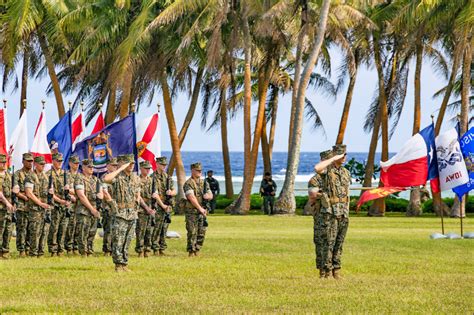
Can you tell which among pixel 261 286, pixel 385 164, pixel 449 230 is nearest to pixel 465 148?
pixel 385 164

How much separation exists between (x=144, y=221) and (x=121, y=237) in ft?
10.4

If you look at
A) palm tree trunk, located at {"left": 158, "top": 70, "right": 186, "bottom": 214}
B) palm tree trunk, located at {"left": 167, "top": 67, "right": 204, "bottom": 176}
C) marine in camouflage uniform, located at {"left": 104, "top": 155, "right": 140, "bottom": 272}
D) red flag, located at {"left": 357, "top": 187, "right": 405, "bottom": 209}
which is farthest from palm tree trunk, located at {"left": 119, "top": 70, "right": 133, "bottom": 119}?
marine in camouflage uniform, located at {"left": 104, "top": 155, "right": 140, "bottom": 272}

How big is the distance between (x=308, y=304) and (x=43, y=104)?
14.1 m

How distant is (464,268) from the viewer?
17734 millimetres

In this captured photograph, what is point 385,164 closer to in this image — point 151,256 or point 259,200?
point 151,256

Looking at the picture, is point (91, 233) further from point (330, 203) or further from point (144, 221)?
point (330, 203)

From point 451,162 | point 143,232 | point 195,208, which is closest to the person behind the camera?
point 195,208

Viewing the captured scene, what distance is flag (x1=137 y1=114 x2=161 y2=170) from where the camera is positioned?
2533 cm

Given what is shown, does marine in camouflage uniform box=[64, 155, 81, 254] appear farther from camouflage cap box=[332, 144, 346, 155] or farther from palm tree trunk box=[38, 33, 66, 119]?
palm tree trunk box=[38, 33, 66, 119]

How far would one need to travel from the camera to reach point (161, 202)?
19609 millimetres

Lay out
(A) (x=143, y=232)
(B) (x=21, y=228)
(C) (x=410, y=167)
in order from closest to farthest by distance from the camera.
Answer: (A) (x=143, y=232)
(B) (x=21, y=228)
(C) (x=410, y=167)

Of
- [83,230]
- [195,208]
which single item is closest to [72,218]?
[83,230]

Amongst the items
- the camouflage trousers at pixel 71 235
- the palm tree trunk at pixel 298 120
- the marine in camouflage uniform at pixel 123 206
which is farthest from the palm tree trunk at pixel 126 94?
the marine in camouflage uniform at pixel 123 206

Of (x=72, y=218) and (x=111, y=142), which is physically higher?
(x=111, y=142)
